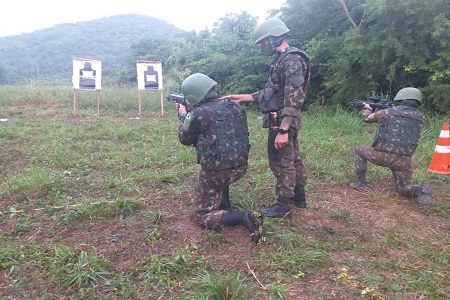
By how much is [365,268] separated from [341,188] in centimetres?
186

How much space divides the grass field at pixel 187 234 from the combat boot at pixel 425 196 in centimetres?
8

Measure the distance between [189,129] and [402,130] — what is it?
2.32m

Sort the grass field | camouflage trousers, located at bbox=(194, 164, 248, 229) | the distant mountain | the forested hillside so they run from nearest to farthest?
the grass field → camouflage trousers, located at bbox=(194, 164, 248, 229) → the forested hillside → the distant mountain

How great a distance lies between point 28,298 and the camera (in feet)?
8.23

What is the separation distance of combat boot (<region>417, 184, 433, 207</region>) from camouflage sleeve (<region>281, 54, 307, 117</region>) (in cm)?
167

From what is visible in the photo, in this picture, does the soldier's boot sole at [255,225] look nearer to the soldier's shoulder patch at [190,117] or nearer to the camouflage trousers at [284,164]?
the camouflage trousers at [284,164]

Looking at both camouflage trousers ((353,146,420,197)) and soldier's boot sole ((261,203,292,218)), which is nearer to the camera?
soldier's boot sole ((261,203,292,218))

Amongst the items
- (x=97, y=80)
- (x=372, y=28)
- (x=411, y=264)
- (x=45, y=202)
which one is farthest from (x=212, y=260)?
(x=97, y=80)

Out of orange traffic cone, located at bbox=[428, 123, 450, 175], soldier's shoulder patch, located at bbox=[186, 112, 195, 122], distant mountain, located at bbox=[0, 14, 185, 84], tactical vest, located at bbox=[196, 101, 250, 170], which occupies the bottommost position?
orange traffic cone, located at bbox=[428, 123, 450, 175]

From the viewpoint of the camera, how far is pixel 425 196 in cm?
402

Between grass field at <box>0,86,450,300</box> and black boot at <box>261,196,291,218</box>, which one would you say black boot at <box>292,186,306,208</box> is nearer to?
grass field at <box>0,86,450,300</box>

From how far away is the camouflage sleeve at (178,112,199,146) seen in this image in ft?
10.8

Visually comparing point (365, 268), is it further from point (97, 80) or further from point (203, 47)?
point (203, 47)

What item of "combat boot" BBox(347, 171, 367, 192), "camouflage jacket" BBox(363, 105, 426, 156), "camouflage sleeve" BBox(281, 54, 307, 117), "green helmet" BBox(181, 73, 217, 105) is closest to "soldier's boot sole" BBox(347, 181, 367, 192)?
"combat boot" BBox(347, 171, 367, 192)
